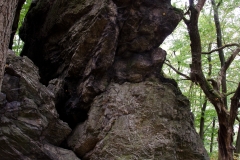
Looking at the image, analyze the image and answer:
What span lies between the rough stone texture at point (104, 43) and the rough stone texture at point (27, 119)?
Result: 968 millimetres

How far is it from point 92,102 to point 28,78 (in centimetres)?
184

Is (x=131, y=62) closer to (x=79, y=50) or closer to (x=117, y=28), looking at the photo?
(x=117, y=28)

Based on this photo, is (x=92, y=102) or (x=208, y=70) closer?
(x=92, y=102)

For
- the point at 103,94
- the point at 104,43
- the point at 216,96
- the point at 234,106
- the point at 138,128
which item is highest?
the point at 104,43

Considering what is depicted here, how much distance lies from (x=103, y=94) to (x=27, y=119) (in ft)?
6.90

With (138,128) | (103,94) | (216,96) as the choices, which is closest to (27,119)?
(103,94)

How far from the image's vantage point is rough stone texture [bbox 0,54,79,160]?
5.70m

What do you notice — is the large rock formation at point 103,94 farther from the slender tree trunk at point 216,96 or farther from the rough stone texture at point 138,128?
the slender tree trunk at point 216,96

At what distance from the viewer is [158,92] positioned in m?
7.14

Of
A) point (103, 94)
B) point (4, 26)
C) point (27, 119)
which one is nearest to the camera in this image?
point (4, 26)

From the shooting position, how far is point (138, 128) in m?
6.56

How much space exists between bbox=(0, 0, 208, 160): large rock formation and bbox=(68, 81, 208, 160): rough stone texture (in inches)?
1.0

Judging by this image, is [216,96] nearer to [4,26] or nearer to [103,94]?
[103,94]

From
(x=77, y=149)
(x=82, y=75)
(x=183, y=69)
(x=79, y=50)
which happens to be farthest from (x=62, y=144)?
(x=183, y=69)
